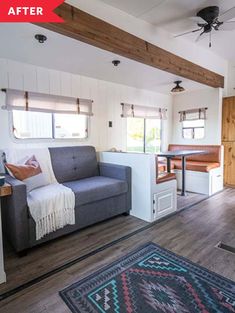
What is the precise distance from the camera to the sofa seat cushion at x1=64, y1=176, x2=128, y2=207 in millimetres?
2452

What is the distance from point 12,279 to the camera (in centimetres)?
171

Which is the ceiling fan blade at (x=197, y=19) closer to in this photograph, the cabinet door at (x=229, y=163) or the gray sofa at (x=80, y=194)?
the gray sofa at (x=80, y=194)

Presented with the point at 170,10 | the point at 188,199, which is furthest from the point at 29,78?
the point at 188,199

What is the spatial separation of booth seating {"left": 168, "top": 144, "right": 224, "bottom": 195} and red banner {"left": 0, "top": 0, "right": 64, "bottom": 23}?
3.44 meters

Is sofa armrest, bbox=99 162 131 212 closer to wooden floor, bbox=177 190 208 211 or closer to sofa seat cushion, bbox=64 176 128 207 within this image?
sofa seat cushion, bbox=64 176 128 207

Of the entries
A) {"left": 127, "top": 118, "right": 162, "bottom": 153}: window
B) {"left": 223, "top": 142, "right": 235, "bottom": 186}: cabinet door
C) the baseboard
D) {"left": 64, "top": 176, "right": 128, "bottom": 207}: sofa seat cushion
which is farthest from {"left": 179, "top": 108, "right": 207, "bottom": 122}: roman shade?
the baseboard

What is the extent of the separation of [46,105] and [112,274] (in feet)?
8.06

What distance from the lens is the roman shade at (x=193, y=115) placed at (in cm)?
479

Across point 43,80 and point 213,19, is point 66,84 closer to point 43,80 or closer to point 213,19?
point 43,80

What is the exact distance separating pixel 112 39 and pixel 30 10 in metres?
0.83

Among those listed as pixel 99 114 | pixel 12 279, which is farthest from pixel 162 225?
pixel 99 114

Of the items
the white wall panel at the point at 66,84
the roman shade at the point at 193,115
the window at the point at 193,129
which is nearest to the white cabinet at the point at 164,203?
the white wall panel at the point at 66,84

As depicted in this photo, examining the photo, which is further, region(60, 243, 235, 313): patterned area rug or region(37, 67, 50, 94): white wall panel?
region(37, 67, 50, 94): white wall panel

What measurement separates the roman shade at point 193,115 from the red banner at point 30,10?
3.85 meters
